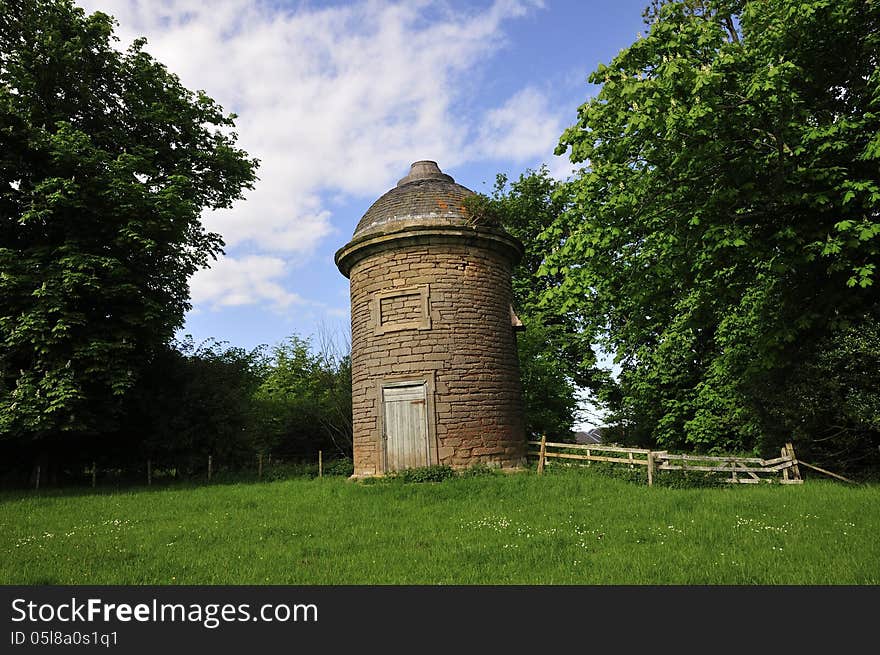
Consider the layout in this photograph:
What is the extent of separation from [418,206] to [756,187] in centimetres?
800

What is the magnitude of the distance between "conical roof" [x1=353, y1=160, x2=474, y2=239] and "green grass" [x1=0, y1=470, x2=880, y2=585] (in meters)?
6.62

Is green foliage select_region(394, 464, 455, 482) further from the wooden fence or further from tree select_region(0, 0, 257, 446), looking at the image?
tree select_region(0, 0, 257, 446)

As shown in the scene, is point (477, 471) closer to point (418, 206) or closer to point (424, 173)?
point (418, 206)

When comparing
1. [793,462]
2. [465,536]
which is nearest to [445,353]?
[465,536]

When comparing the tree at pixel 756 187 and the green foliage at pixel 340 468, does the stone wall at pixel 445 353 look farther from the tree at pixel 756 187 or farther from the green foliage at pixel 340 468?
the tree at pixel 756 187

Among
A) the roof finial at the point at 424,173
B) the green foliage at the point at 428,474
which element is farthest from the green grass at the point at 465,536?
the roof finial at the point at 424,173

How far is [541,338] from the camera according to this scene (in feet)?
71.4

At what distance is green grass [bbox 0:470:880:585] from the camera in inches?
244

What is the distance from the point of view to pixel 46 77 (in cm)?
1662

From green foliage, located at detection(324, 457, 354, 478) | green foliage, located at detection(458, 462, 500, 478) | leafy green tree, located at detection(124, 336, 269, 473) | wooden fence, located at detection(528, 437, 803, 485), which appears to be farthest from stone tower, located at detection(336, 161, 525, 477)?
leafy green tree, located at detection(124, 336, 269, 473)

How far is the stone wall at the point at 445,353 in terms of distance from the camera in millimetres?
14406

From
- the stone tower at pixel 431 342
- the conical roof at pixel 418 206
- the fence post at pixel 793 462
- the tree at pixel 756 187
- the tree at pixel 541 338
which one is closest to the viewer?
the tree at pixel 756 187

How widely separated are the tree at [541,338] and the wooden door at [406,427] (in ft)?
17.1

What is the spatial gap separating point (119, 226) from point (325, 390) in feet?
47.7
